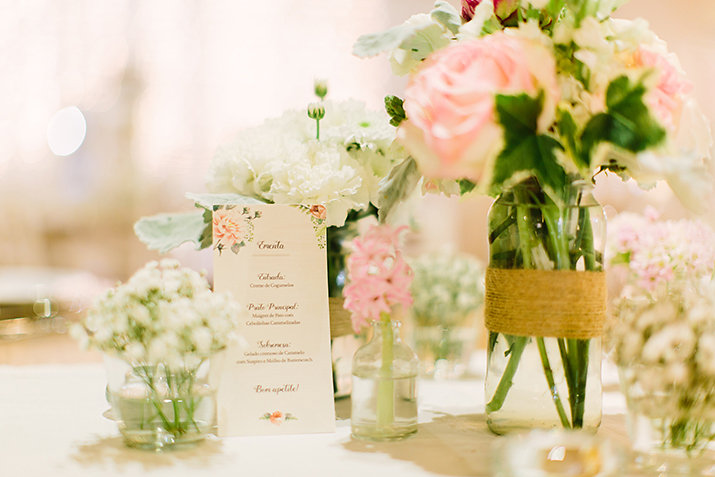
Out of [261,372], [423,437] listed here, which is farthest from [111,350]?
[423,437]

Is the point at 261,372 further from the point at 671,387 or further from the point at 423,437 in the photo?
the point at 671,387

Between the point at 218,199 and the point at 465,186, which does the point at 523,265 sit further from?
the point at 218,199

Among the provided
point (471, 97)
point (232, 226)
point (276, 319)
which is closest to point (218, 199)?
point (232, 226)

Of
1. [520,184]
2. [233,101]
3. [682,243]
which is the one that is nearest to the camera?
[520,184]

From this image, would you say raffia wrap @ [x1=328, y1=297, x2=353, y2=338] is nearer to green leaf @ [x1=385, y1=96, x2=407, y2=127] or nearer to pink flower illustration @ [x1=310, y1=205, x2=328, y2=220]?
pink flower illustration @ [x1=310, y1=205, x2=328, y2=220]

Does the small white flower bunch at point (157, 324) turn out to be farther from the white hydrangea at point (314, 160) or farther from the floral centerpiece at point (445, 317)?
the floral centerpiece at point (445, 317)

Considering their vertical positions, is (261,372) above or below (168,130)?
below

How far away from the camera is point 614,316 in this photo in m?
0.72

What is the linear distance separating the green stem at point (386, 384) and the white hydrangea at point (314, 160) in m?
0.17

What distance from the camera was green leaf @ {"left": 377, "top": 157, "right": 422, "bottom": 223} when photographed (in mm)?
798

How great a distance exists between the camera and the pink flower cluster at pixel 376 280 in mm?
760

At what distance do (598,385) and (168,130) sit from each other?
260 centimetres

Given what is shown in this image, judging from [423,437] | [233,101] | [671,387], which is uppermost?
[233,101]

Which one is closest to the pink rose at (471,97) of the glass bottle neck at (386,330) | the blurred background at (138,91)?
the glass bottle neck at (386,330)
